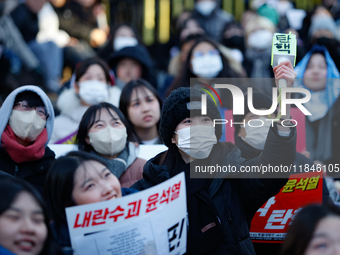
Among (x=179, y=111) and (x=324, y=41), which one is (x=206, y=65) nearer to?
(x=324, y=41)

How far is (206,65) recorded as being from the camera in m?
5.63

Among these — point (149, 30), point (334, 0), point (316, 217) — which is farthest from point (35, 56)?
point (334, 0)

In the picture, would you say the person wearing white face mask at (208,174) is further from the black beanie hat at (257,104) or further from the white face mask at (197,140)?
the black beanie hat at (257,104)

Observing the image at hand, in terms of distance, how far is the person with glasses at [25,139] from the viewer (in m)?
3.60

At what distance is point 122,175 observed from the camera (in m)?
3.73

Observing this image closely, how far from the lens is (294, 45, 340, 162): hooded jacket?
4914 mm

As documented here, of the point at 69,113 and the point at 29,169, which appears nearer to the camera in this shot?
the point at 29,169

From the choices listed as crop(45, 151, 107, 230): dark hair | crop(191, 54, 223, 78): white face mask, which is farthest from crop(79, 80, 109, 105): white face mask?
crop(45, 151, 107, 230): dark hair

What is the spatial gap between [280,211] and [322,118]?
1962mm

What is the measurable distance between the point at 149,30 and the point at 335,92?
225 inches

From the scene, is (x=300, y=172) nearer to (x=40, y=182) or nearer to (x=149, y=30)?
(x=40, y=182)

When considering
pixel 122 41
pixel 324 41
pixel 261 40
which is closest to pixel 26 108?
pixel 122 41

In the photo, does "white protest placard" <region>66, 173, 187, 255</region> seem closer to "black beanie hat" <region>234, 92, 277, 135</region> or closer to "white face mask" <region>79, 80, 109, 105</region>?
"black beanie hat" <region>234, 92, 277, 135</region>

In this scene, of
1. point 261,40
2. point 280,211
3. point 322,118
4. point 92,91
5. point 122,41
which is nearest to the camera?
point 280,211
